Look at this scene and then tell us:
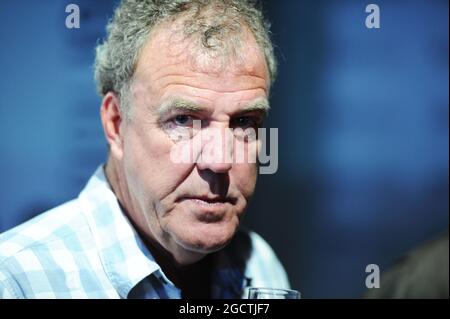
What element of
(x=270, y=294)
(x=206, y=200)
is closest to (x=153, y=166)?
(x=206, y=200)

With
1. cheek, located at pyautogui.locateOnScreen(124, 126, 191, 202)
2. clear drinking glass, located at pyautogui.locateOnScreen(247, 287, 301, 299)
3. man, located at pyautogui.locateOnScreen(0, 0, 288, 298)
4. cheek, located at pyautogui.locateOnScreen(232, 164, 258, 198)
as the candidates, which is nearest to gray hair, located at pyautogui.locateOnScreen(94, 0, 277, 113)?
man, located at pyautogui.locateOnScreen(0, 0, 288, 298)

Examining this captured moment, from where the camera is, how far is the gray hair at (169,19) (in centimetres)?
126

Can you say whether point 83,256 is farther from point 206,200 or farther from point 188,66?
point 188,66

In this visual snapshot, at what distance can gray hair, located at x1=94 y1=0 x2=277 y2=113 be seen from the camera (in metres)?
1.26

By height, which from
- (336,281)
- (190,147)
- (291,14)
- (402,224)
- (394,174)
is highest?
(291,14)

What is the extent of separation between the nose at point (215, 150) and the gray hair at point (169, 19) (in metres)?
0.16

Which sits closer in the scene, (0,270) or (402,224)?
(0,270)

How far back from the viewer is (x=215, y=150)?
125 centimetres

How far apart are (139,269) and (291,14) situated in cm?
84

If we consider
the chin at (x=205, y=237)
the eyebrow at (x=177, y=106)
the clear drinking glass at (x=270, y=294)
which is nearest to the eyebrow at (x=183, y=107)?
the eyebrow at (x=177, y=106)

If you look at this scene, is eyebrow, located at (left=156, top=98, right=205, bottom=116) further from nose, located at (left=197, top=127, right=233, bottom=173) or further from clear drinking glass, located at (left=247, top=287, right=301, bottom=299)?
clear drinking glass, located at (left=247, top=287, right=301, bottom=299)

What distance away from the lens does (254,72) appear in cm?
131
